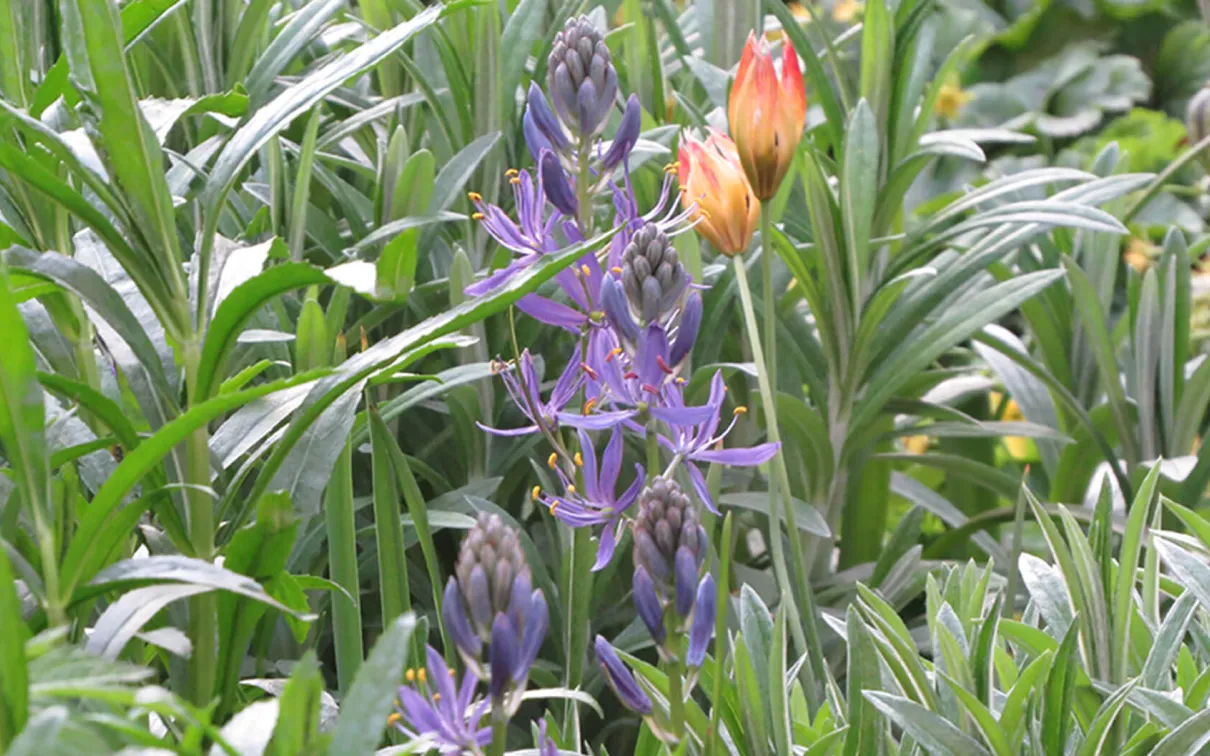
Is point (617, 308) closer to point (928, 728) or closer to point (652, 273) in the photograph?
point (652, 273)

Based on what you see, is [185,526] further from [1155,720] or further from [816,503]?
[816,503]

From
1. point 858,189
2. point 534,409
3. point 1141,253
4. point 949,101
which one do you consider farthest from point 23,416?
point 949,101

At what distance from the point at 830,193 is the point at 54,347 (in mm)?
563

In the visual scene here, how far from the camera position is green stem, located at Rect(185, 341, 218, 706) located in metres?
A: 0.52

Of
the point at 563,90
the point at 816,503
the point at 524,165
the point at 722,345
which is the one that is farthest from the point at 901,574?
the point at 563,90

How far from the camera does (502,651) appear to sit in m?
0.39

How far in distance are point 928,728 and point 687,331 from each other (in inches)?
7.7

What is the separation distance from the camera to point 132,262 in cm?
51

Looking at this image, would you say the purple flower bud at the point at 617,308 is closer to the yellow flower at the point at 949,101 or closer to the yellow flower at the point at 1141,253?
the yellow flower at the point at 1141,253

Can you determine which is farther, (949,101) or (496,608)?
(949,101)

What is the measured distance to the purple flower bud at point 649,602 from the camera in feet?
1.44

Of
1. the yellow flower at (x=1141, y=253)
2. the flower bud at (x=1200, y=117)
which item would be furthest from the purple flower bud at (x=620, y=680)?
the yellow flower at (x=1141, y=253)

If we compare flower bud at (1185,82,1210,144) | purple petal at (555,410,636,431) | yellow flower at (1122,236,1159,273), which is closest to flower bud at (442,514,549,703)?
purple petal at (555,410,636,431)

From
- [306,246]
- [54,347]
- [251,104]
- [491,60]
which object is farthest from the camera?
[306,246]
